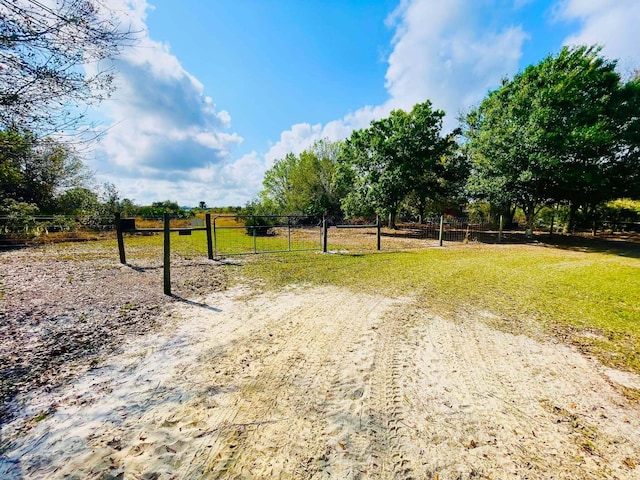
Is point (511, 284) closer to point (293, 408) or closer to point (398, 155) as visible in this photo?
point (293, 408)

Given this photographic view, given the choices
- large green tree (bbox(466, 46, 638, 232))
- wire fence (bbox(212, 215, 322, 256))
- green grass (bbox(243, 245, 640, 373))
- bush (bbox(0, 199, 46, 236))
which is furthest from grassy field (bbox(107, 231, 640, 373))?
bush (bbox(0, 199, 46, 236))

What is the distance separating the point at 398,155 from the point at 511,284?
1263 centimetres

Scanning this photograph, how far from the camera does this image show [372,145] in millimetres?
17797

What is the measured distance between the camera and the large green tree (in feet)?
38.1

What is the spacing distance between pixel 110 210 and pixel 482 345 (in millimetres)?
21041

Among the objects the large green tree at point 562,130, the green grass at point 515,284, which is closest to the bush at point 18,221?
the green grass at point 515,284

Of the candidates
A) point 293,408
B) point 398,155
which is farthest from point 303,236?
point 293,408

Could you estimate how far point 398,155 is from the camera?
56.5 feet

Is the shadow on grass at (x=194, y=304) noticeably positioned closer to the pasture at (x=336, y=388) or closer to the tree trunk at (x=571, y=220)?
the pasture at (x=336, y=388)

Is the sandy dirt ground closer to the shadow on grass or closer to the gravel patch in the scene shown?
the gravel patch

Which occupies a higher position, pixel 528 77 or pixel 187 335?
pixel 528 77

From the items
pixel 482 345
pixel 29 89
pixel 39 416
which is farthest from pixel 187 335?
pixel 482 345

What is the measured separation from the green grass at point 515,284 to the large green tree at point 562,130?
4431mm

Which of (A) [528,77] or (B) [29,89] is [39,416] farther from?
(A) [528,77]
